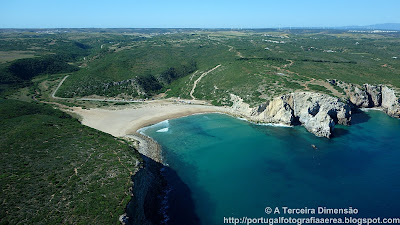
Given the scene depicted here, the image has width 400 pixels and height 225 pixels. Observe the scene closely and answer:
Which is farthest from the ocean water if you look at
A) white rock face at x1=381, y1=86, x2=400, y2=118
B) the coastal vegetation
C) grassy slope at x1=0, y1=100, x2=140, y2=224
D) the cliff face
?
the coastal vegetation

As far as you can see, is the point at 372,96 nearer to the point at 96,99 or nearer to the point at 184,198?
the point at 184,198

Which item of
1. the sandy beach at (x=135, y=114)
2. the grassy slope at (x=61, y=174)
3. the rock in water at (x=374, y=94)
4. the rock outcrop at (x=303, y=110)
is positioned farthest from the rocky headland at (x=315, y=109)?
the grassy slope at (x=61, y=174)

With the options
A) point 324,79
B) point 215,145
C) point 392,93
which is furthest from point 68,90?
point 392,93

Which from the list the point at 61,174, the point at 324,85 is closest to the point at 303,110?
the point at 324,85

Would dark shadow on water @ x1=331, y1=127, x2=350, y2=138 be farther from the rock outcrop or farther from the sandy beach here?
the sandy beach

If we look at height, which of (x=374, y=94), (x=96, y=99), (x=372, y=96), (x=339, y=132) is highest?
(x=374, y=94)
